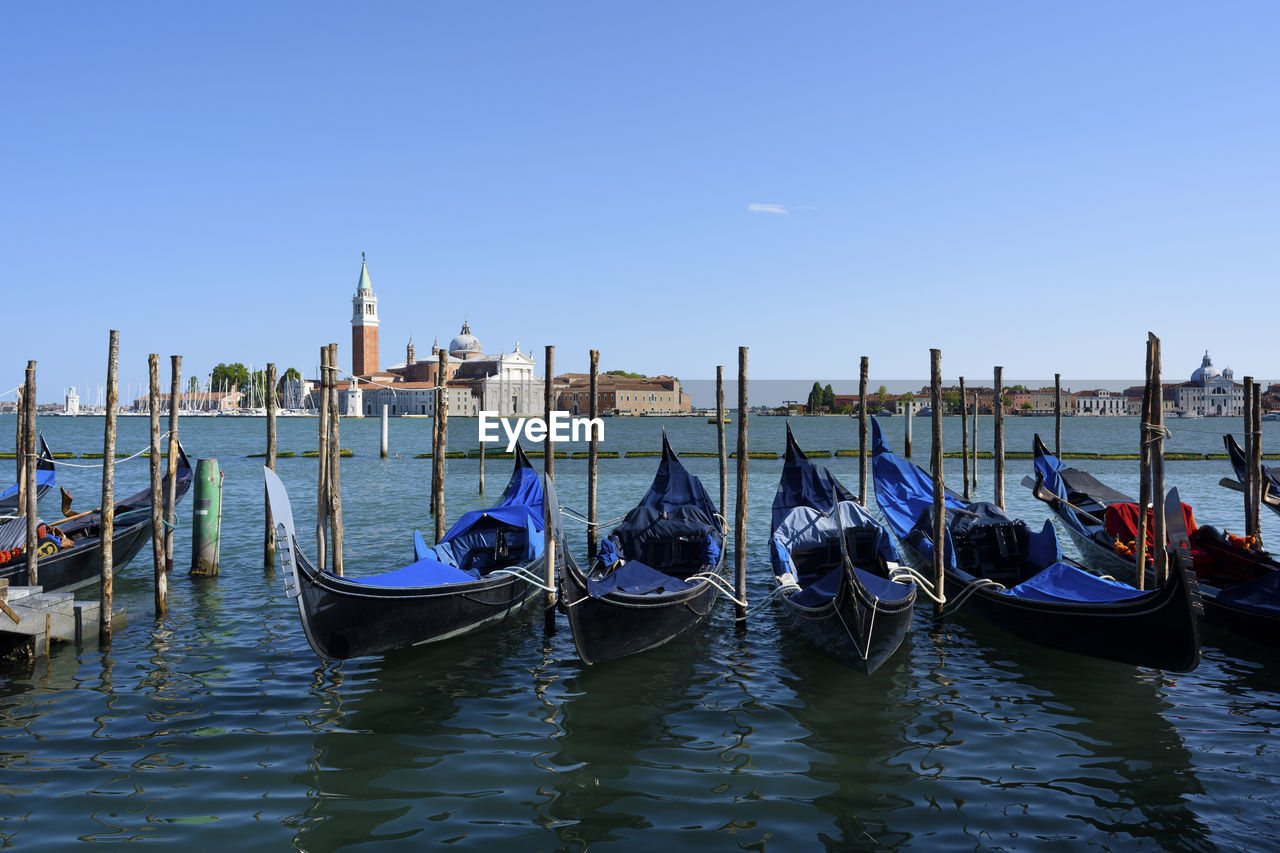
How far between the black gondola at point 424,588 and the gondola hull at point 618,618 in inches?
21.9

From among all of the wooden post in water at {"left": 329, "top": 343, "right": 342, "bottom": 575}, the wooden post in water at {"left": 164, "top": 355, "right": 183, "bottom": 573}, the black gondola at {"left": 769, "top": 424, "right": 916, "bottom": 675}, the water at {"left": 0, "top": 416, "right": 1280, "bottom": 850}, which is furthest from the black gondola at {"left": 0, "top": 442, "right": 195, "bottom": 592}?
the black gondola at {"left": 769, "top": 424, "right": 916, "bottom": 675}

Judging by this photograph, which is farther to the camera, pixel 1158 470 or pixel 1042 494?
pixel 1042 494

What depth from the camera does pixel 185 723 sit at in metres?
5.41

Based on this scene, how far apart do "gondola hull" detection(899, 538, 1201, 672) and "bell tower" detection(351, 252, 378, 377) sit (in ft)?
338

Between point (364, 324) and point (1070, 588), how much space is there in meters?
105

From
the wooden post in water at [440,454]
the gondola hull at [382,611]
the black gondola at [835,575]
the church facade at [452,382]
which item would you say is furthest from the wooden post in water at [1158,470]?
the church facade at [452,382]

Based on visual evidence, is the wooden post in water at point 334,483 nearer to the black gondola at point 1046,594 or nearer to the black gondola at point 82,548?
the black gondola at point 82,548

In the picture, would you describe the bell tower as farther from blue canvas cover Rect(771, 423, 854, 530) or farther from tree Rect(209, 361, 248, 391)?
blue canvas cover Rect(771, 423, 854, 530)

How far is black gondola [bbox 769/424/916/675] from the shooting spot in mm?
6172

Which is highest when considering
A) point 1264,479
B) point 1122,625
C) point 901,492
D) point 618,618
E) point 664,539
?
point 1264,479

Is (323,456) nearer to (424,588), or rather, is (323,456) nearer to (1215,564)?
(424,588)

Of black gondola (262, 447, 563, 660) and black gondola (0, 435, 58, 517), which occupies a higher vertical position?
black gondola (0, 435, 58, 517)

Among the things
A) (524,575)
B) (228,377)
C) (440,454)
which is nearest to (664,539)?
(524,575)

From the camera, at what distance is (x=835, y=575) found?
732cm
